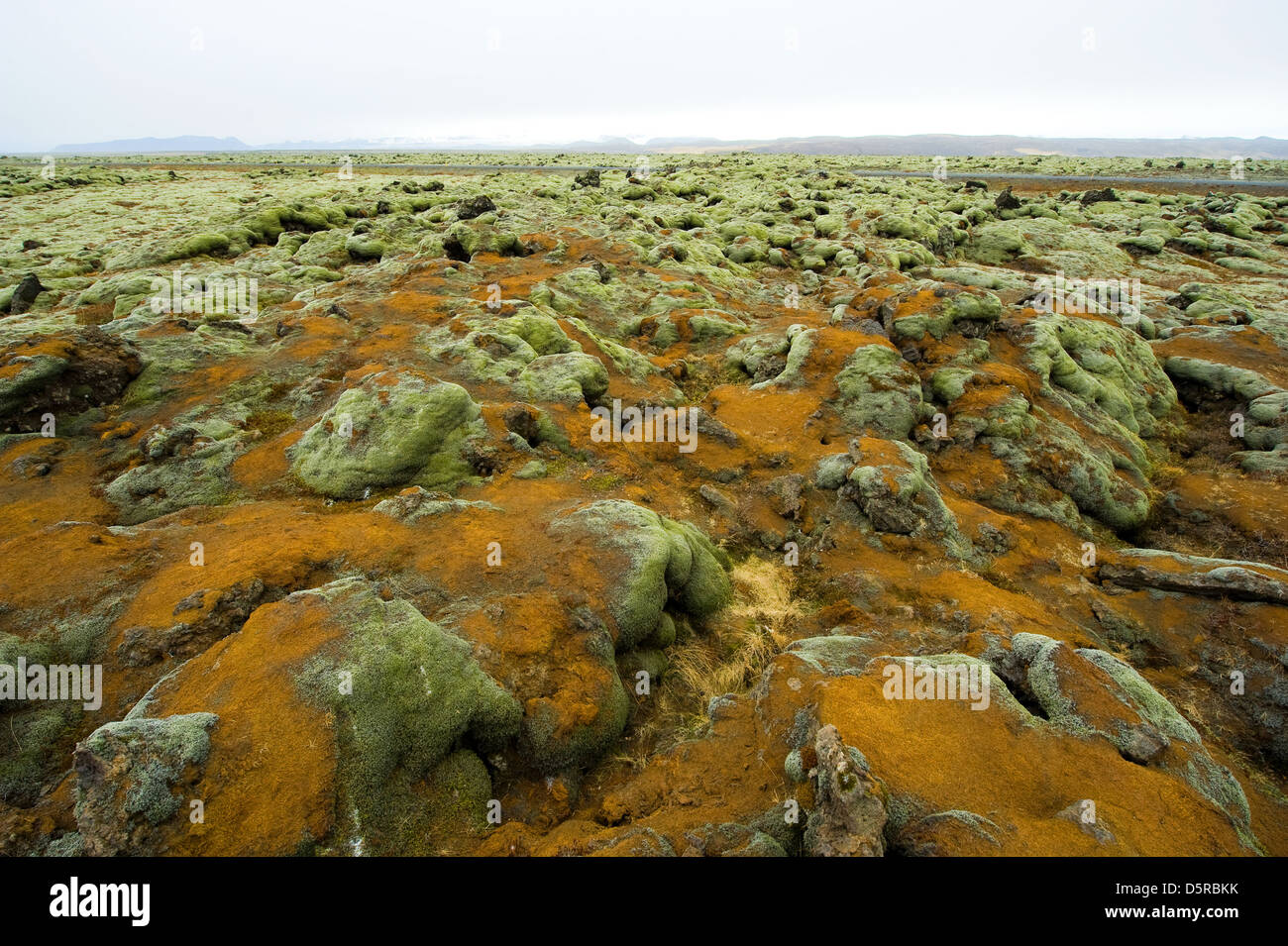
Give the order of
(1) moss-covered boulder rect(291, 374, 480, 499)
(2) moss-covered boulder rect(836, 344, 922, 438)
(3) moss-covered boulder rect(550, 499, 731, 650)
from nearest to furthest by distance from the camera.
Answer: (3) moss-covered boulder rect(550, 499, 731, 650) → (1) moss-covered boulder rect(291, 374, 480, 499) → (2) moss-covered boulder rect(836, 344, 922, 438)

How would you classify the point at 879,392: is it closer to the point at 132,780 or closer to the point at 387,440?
the point at 387,440

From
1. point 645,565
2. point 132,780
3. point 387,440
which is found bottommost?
point 132,780

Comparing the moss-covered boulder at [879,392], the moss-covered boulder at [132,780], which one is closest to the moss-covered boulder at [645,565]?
the moss-covered boulder at [132,780]

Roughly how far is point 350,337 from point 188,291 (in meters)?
11.8

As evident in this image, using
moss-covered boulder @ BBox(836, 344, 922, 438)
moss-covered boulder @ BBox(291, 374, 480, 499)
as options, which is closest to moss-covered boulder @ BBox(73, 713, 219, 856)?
moss-covered boulder @ BBox(291, 374, 480, 499)

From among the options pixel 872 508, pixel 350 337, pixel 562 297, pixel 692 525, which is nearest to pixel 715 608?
pixel 692 525

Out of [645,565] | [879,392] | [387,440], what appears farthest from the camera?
[879,392]

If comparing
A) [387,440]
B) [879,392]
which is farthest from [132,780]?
[879,392]

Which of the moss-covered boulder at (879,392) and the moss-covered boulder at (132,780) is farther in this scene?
the moss-covered boulder at (879,392)

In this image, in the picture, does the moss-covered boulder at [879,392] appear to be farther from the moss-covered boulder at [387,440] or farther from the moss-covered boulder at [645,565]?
the moss-covered boulder at [387,440]

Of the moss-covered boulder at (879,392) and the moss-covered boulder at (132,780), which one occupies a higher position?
the moss-covered boulder at (879,392)

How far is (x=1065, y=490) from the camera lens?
20.0 m

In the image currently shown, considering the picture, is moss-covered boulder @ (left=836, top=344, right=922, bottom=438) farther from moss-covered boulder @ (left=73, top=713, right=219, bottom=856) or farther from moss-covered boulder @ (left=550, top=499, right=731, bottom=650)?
moss-covered boulder @ (left=73, top=713, right=219, bottom=856)
